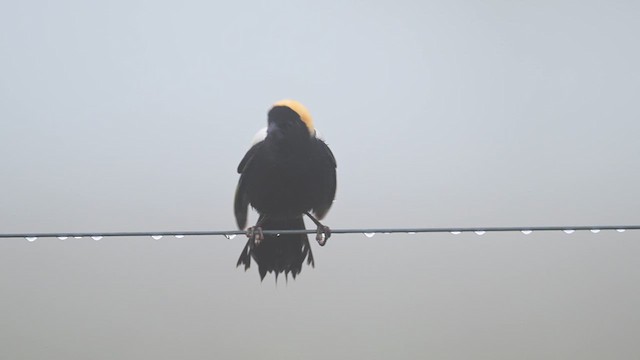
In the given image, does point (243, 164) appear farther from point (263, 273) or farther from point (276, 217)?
point (263, 273)

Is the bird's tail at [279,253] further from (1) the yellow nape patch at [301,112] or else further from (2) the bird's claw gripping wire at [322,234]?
(1) the yellow nape patch at [301,112]

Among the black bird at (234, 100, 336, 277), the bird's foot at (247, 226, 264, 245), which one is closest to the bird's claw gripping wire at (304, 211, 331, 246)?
the black bird at (234, 100, 336, 277)

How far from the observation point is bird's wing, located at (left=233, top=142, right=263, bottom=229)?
1736 mm

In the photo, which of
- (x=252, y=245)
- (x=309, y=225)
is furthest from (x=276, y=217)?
(x=309, y=225)

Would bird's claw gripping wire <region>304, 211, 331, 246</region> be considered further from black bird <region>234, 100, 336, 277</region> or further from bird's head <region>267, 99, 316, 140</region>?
bird's head <region>267, 99, 316, 140</region>

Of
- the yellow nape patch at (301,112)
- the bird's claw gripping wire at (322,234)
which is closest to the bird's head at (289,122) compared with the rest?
the yellow nape patch at (301,112)

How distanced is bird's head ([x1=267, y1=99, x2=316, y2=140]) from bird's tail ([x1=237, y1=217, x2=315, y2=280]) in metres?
0.25

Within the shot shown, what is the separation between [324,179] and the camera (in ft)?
5.70

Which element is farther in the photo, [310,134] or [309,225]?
[309,225]

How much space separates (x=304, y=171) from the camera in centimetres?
169

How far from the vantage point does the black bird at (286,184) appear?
1685 millimetres

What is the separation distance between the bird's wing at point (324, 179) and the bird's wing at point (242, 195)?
0.56 ft

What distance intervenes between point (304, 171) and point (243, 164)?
19 centimetres

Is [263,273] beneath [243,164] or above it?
beneath
